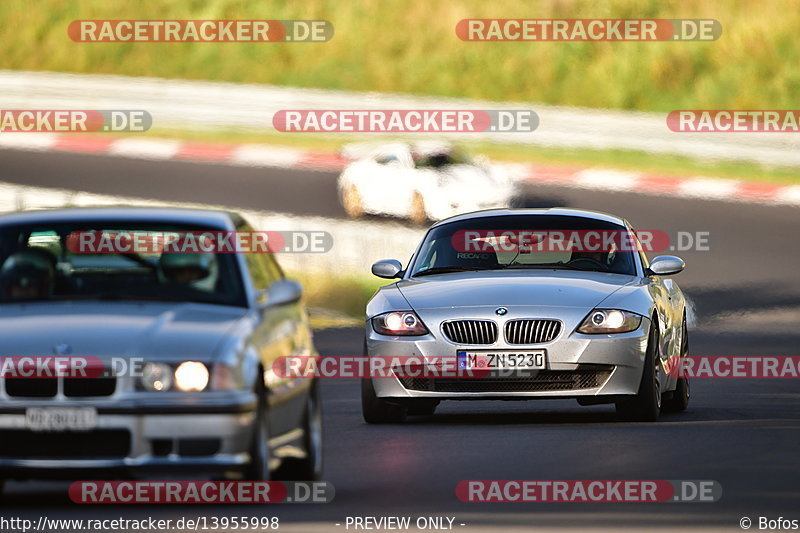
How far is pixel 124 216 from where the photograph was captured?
10055 mm

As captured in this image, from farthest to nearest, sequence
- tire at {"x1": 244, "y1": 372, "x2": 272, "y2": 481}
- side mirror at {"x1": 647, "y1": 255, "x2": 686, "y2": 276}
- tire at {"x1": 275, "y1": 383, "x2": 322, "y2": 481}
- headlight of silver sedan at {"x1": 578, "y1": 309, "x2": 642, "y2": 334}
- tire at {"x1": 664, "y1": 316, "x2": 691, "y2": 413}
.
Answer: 1. tire at {"x1": 664, "y1": 316, "x2": 691, "y2": 413}
2. side mirror at {"x1": 647, "y1": 255, "x2": 686, "y2": 276}
3. headlight of silver sedan at {"x1": 578, "y1": 309, "x2": 642, "y2": 334}
4. tire at {"x1": 275, "y1": 383, "x2": 322, "y2": 481}
5. tire at {"x1": 244, "y1": 372, "x2": 272, "y2": 481}

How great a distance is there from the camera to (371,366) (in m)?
13.7

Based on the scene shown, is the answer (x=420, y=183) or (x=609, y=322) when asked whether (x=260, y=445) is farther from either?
(x=420, y=183)

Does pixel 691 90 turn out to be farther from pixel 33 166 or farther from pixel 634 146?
pixel 33 166

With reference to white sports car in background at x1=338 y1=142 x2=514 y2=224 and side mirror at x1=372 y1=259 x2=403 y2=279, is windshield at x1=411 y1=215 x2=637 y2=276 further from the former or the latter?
white sports car in background at x1=338 y1=142 x2=514 y2=224

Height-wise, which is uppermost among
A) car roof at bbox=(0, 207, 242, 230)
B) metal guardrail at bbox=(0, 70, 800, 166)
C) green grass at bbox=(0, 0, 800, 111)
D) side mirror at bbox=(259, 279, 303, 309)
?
green grass at bbox=(0, 0, 800, 111)

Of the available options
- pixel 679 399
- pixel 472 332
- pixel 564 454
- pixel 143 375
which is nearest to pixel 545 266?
pixel 472 332

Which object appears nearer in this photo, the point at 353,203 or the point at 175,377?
the point at 175,377

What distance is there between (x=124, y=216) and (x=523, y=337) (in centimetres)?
402

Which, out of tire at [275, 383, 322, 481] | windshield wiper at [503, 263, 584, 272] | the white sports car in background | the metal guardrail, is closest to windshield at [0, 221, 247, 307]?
tire at [275, 383, 322, 481]

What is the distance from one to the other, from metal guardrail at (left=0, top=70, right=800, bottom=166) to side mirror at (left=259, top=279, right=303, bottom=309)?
2802cm

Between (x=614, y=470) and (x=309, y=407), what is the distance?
5.52 feet

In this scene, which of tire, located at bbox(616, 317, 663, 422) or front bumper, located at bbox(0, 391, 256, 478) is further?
tire, located at bbox(616, 317, 663, 422)

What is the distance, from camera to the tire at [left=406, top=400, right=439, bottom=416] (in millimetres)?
13755
